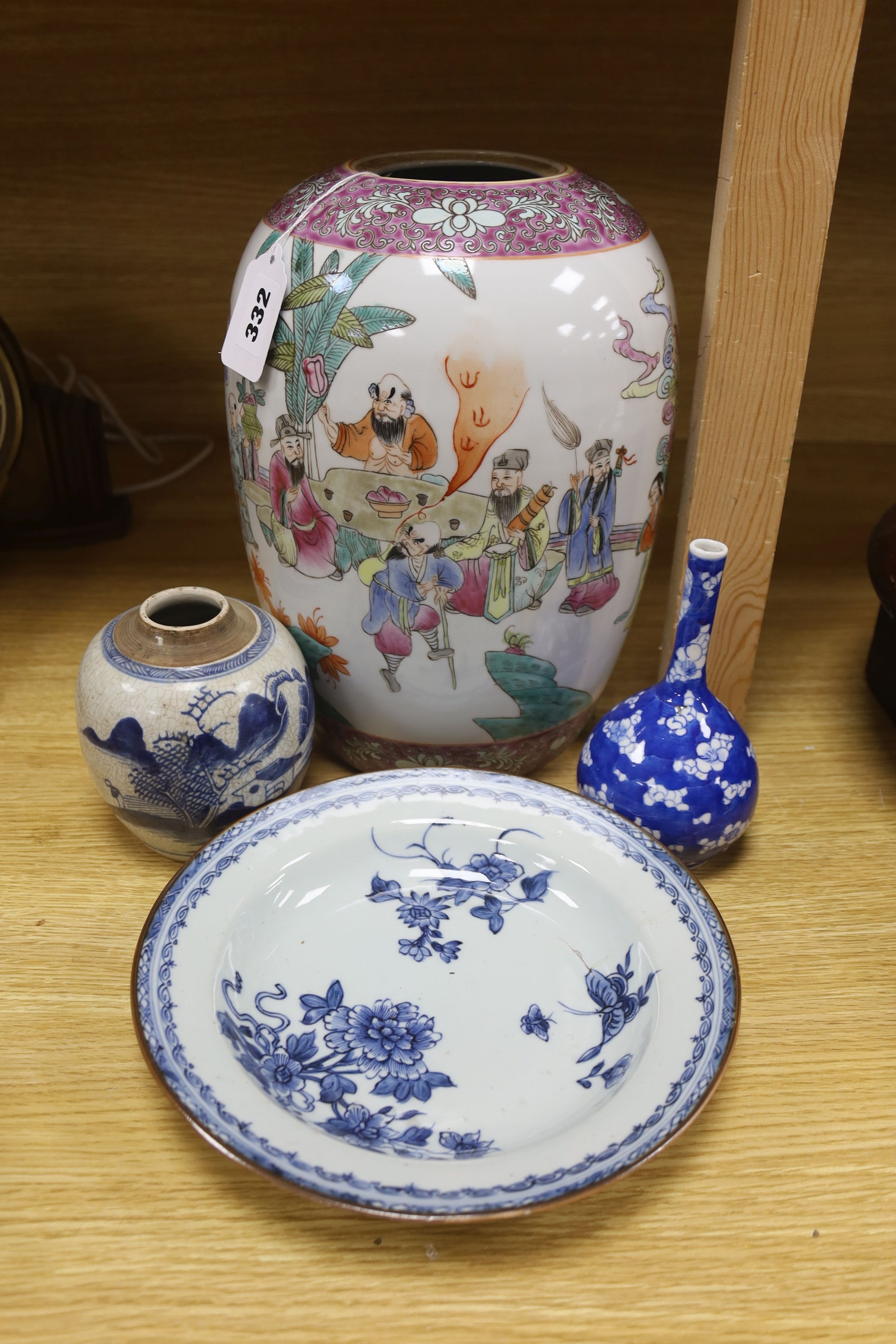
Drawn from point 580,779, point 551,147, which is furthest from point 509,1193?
point 551,147

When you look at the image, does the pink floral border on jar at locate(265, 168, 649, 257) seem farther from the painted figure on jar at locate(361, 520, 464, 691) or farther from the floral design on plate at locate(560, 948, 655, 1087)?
the floral design on plate at locate(560, 948, 655, 1087)

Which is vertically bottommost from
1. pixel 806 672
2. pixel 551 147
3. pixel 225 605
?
pixel 806 672

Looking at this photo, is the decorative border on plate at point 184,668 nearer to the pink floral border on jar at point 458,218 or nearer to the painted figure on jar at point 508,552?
the painted figure on jar at point 508,552

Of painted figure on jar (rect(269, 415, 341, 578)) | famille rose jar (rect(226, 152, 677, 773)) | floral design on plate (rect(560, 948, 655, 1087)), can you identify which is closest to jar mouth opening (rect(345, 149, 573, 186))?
famille rose jar (rect(226, 152, 677, 773))

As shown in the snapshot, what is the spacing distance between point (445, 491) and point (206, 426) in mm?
804

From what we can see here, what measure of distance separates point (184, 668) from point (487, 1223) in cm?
40

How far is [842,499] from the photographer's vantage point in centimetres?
137

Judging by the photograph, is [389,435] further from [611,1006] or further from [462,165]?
[611,1006]

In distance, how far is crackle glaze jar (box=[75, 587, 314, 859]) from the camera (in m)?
0.76

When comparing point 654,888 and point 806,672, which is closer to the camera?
point 654,888

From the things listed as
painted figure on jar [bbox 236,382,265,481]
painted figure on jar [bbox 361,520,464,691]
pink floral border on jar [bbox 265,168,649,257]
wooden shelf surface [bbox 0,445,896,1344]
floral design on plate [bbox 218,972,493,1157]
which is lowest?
wooden shelf surface [bbox 0,445,896,1344]

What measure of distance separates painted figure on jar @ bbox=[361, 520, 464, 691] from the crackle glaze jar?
0.07 meters

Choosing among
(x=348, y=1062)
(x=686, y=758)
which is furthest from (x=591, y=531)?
(x=348, y=1062)

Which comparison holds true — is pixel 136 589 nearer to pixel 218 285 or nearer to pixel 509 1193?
pixel 218 285
